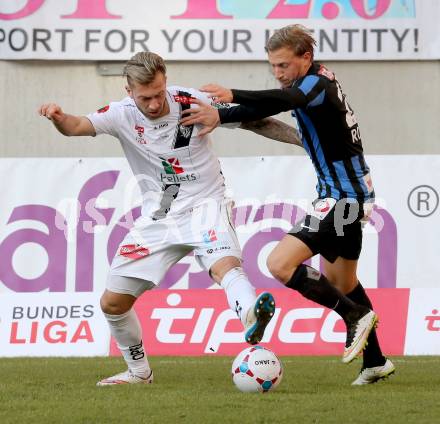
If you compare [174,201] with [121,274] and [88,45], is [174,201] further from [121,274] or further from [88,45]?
[88,45]

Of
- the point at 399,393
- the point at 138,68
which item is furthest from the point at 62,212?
the point at 399,393

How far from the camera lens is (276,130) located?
22.6 feet

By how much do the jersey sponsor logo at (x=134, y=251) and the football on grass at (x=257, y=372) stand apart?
929 mm

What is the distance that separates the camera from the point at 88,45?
11.6m

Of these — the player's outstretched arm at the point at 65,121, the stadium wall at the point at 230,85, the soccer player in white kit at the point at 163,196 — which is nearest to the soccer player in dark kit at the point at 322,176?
the soccer player in white kit at the point at 163,196

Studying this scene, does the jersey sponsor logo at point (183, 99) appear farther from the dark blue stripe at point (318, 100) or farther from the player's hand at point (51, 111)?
the dark blue stripe at point (318, 100)

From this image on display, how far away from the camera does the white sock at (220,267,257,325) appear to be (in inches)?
239

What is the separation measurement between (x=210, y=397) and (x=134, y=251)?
1134 mm

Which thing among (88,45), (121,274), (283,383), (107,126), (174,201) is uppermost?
(88,45)

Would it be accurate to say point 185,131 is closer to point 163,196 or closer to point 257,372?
point 163,196

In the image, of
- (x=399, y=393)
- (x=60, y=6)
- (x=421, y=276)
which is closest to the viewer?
(x=399, y=393)

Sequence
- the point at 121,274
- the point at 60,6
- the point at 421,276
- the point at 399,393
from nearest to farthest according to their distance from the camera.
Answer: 1. the point at 399,393
2. the point at 121,274
3. the point at 421,276
4. the point at 60,6

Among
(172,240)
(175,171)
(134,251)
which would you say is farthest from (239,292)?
(175,171)

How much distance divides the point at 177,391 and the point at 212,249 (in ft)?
2.80
